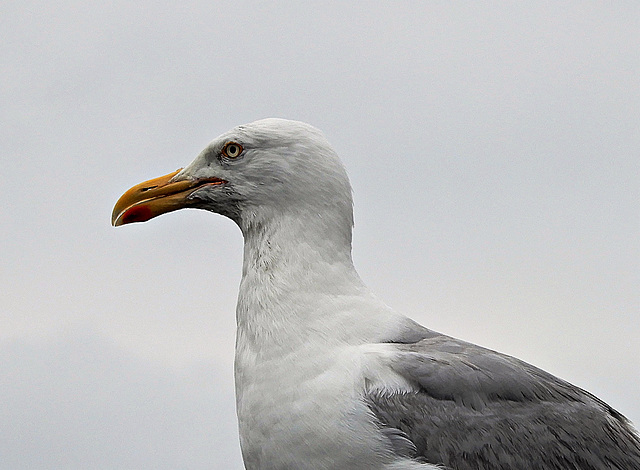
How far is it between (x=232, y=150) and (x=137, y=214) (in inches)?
28.7

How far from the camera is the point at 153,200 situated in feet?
19.1

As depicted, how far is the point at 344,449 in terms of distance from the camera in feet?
15.8

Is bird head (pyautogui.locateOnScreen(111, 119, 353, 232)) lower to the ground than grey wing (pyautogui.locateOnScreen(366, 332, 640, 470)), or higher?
higher

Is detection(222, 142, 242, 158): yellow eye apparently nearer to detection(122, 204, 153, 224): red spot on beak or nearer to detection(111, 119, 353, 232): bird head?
detection(111, 119, 353, 232): bird head

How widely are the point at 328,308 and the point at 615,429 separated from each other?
1.80m

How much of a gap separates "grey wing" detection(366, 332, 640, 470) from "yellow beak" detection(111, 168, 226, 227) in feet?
5.45

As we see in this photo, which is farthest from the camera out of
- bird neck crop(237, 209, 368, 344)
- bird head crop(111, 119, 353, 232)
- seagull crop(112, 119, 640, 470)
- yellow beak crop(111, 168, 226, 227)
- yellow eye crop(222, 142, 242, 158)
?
yellow beak crop(111, 168, 226, 227)

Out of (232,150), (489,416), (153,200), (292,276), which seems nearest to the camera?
(489,416)

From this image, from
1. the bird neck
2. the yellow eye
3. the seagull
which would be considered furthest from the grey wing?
the yellow eye

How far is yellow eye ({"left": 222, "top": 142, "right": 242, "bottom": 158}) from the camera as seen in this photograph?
5.66 meters

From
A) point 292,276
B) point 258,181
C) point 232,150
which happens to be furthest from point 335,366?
point 232,150

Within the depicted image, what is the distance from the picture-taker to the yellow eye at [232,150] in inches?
223

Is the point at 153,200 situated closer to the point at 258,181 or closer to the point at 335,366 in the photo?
the point at 258,181

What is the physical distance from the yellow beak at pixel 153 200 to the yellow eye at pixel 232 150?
0.64 feet
